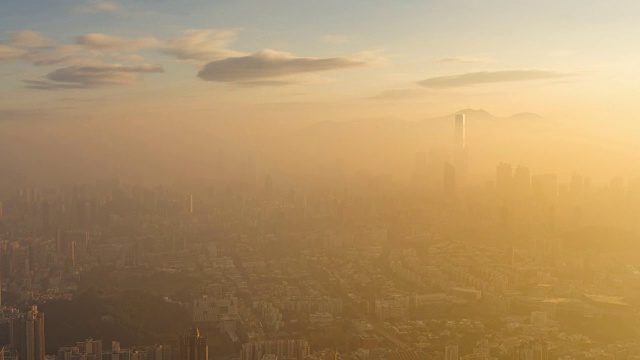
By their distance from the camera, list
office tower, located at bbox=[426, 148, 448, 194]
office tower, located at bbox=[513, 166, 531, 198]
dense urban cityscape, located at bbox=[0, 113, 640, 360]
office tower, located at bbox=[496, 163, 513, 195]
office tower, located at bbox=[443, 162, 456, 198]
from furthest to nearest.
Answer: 1. office tower, located at bbox=[513, 166, 531, 198]
2. office tower, located at bbox=[443, 162, 456, 198]
3. office tower, located at bbox=[496, 163, 513, 195]
4. office tower, located at bbox=[426, 148, 448, 194]
5. dense urban cityscape, located at bbox=[0, 113, 640, 360]

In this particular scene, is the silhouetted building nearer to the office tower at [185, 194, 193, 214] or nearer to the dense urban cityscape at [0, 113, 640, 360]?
the dense urban cityscape at [0, 113, 640, 360]

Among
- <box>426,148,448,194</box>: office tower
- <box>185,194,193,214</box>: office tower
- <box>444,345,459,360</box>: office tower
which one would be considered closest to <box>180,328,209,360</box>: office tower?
<box>444,345,459,360</box>: office tower

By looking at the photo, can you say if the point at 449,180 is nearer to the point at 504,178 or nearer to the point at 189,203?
the point at 504,178

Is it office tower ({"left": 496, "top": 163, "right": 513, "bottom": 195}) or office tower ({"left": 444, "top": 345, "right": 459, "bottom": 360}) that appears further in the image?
office tower ({"left": 496, "top": 163, "right": 513, "bottom": 195})

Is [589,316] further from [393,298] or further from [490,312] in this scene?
[393,298]

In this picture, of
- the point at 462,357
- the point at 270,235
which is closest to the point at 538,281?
the point at 462,357

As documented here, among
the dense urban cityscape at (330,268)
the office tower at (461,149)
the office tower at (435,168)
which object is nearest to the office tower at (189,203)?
the dense urban cityscape at (330,268)
